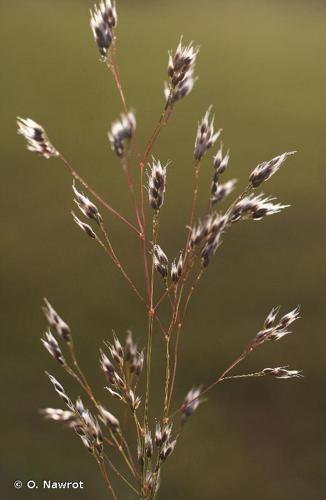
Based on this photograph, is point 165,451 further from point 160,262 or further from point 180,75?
point 180,75

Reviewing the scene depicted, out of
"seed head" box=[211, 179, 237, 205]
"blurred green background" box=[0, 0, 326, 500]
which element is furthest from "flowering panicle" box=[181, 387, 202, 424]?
"blurred green background" box=[0, 0, 326, 500]

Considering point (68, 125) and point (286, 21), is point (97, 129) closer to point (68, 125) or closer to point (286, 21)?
point (68, 125)

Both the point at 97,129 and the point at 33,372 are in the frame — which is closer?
the point at 33,372

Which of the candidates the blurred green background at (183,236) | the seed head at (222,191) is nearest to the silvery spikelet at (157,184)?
the seed head at (222,191)

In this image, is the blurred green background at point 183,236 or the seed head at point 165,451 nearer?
the seed head at point 165,451

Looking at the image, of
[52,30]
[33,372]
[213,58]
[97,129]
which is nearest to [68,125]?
[97,129]

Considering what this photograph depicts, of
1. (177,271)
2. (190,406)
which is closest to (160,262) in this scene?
(177,271)

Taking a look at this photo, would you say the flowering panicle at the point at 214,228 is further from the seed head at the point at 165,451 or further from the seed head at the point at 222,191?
the seed head at the point at 165,451
